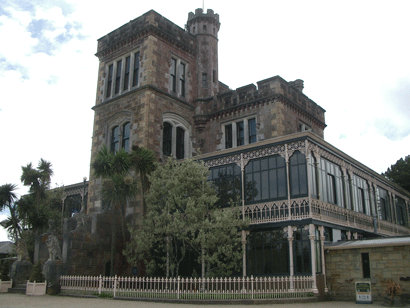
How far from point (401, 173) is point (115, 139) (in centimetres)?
2634

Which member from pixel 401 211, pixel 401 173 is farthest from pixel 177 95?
pixel 401 173

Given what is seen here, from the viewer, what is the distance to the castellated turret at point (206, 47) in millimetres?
29250

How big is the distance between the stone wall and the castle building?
62 cm

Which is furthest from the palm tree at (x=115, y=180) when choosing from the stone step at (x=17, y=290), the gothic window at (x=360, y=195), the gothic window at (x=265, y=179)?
the gothic window at (x=360, y=195)

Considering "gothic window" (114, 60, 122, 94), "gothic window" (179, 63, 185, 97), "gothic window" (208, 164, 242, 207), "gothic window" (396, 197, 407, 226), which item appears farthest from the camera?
"gothic window" (396, 197, 407, 226)

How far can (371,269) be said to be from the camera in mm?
17266

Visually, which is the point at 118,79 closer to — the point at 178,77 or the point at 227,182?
the point at 178,77

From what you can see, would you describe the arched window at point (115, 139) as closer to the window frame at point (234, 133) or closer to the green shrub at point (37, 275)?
the window frame at point (234, 133)


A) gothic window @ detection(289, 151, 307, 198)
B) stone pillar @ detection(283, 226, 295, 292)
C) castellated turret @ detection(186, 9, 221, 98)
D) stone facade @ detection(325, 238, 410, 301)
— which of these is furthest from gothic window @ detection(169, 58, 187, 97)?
stone facade @ detection(325, 238, 410, 301)

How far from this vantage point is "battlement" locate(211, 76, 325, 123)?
25.3 m

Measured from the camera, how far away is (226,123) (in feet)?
89.5

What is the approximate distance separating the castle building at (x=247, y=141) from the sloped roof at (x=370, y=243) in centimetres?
66

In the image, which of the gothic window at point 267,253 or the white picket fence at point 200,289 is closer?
the white picket fence at point 200,289

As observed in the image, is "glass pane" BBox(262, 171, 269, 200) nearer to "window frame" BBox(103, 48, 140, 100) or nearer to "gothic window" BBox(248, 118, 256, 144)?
"gothic window" BBox(248, 118, 256, 144)
